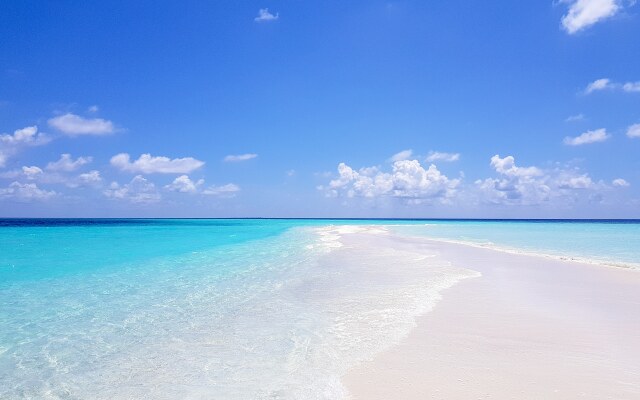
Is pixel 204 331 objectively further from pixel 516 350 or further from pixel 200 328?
pixel 516 350

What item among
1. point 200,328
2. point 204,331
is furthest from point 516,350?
point 200,328

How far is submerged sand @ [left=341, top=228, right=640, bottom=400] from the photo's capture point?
4.21 metres

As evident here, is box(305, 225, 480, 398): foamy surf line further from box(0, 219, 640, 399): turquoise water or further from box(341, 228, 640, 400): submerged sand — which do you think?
box(341, 228, 640, 400): submerged sand

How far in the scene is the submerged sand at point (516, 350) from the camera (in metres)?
4.21

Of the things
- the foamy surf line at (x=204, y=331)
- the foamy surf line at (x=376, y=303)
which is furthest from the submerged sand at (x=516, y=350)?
the foamy surf line at (x=204, y=331)

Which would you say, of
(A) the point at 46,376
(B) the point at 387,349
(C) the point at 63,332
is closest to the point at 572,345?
(B) the point at 387,349

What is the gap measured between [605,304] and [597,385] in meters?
4.89

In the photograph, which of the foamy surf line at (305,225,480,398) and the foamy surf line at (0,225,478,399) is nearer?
the foamy surf line at (0,225,478,399)

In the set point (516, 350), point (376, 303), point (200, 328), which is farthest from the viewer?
point (376, 303)

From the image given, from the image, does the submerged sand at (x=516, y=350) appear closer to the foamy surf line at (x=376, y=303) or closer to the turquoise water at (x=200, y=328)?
the foamy surf line at (x=376, y=303)

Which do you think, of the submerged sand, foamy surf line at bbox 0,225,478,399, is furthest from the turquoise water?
the submerged sand

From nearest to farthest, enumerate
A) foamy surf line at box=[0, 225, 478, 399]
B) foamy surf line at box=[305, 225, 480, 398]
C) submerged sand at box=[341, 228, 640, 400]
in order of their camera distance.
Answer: submerged sand at box=[341, 228, 640, 400], foamy surf line at box=[0, 225, 478, 399], foamy surf line at box=[305, 225, 480, 398]

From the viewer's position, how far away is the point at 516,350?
5395 mm

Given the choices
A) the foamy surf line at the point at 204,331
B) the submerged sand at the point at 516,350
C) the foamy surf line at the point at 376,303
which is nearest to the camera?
the submerged sand at the point at 516,350
